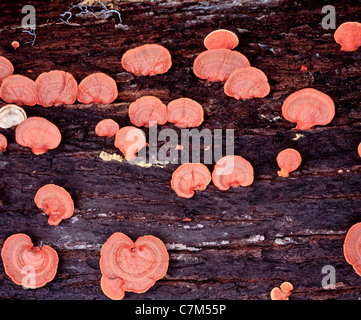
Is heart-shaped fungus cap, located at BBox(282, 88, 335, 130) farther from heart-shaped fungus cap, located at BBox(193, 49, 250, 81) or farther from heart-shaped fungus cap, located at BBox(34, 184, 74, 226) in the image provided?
heart-shaped fungus cap, located at BBox(34, 184, 74, 226)

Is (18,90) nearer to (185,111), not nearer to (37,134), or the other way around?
(37,134)

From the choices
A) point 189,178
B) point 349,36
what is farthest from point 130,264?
point 349,36

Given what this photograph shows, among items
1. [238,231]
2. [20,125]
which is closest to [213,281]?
[238,231]

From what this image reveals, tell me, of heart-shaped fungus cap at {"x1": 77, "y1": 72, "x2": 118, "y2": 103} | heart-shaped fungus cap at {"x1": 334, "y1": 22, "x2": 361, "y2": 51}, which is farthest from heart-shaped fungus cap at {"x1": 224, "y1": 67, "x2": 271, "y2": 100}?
heart-shaped fungus cap at {"x1": 77, "y1": 72, "x2": 118, "y2": 103}

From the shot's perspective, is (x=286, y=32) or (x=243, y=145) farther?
(x=286, y=32)

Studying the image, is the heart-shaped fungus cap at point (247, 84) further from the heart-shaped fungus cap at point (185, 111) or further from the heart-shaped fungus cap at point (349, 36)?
the heart-shaped fungus cap at point (349, 36)

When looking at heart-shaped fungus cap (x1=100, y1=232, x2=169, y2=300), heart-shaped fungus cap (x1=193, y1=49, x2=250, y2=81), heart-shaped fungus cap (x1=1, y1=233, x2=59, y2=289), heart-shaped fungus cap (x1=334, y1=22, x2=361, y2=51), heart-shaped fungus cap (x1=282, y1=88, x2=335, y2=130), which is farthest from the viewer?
heart-shaped fungus cap (x1=334, y1=22, x2=361, y2=51)
